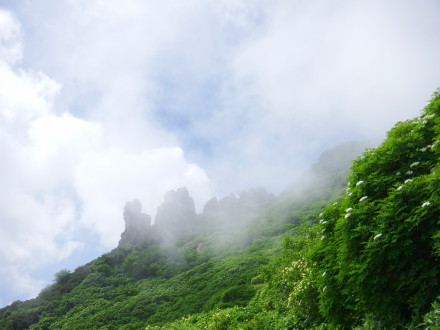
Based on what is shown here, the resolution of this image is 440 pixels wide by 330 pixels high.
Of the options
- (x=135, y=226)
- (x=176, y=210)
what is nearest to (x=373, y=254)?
(x=135, y=226)

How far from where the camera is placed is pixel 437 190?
16.0 ft

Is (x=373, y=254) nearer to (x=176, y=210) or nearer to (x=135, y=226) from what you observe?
(x=135, y=226)

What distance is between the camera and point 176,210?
354 ft

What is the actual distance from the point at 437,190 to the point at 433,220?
562 mm

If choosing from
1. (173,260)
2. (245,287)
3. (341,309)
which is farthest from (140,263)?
(341,309)

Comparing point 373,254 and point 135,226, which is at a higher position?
point 135,226

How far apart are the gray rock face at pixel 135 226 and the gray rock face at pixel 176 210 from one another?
580 centimetres

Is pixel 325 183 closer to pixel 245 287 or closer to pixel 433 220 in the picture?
pixel 245 287

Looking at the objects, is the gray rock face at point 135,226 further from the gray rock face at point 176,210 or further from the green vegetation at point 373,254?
the green vegetation at point 373,254

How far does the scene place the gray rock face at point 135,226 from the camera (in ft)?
308

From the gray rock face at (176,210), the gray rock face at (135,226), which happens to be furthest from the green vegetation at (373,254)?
the gray rock face at (176,210)

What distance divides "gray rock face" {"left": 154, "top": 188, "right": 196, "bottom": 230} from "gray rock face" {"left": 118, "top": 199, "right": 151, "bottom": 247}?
580cm

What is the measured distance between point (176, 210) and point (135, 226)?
15.9 meters

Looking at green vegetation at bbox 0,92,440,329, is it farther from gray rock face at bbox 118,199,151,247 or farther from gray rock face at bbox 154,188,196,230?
gray rock face at bbox 154,188,196,230
